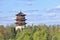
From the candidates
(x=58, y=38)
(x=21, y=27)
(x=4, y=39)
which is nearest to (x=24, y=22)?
(x=21, y=27)

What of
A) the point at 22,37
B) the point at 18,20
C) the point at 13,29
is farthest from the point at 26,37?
the point at 18,20

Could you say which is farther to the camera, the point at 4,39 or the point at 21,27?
the point at 21,27

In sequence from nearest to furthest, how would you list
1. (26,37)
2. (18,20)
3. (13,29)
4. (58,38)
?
(26,37) < (58,38) < (13,29) < (18,20)

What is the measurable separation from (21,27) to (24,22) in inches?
94.4

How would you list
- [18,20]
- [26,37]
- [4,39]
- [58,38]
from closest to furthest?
[26,37]
[58,38]
[4,39]
[18,20]

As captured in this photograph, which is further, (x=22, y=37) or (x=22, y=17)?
(x=22, y=17)

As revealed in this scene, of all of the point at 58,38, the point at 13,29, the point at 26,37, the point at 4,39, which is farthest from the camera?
the point at 13,29

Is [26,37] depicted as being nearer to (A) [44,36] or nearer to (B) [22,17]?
(A) [44,36]

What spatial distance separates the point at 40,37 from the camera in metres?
44.7

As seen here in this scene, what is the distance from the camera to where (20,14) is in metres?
74.2

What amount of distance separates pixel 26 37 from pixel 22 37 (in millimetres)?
595

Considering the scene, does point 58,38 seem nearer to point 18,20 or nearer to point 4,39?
point 4,39

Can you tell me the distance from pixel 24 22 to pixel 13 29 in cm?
427

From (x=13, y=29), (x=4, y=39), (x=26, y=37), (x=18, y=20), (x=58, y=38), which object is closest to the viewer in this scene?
(x=26, y=37)
